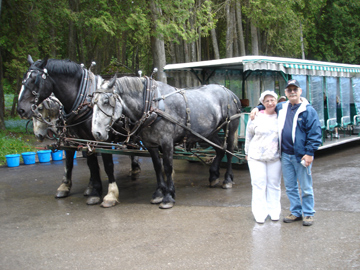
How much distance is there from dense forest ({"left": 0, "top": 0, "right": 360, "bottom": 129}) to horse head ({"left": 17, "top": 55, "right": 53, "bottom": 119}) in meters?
0.52

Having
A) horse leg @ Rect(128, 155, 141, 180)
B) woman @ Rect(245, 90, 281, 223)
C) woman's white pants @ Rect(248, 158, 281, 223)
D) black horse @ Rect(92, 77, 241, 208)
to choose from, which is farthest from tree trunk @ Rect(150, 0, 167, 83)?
woman's white pants @ Rect(248, 158, 281, 223)

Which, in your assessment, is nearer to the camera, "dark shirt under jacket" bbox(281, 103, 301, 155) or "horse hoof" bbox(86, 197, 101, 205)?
"dark shirt under jacket" bbox(281, 103, 301, 155)

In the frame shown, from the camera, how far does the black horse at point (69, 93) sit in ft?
17.6

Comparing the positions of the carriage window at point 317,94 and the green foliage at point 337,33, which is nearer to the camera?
the carriage window at point 317,94

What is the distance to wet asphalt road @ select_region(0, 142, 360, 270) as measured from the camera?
146 inches

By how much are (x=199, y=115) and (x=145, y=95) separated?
1.08m

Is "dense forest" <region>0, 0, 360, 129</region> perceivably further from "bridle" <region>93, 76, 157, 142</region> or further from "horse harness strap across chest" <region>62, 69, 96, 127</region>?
"bridle" <region>93, 76, 157, 142</region>

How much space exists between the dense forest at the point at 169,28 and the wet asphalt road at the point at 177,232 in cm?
265

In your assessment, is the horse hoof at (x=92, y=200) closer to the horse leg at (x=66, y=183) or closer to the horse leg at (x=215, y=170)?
the horse leg at (x=66, y=183)

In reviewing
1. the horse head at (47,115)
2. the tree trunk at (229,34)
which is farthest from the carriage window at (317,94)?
the tree trunk at (229,34)

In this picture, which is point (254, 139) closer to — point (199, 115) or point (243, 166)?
point (199, 115)

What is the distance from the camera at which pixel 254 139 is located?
485cm

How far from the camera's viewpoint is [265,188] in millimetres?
4816

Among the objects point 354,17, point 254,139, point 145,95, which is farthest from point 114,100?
point 354,17
